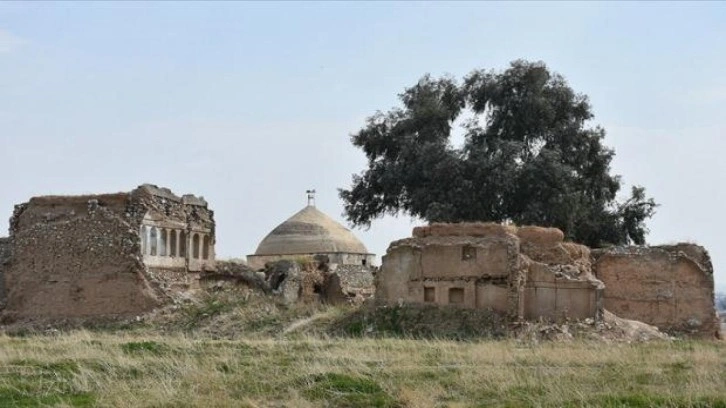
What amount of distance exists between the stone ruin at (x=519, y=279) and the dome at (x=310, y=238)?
16587mm

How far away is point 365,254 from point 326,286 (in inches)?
409

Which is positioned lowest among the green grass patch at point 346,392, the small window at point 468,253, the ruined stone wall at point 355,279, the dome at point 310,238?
the green grass patch at point 346,392

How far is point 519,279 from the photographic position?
22984 mm

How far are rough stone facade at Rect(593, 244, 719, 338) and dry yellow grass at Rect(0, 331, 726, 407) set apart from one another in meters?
8.79

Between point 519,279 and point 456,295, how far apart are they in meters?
1.52

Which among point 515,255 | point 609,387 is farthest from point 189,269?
point 609,387

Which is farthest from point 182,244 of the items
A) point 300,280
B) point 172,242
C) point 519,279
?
point 519,279

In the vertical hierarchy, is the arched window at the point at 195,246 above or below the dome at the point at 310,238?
below

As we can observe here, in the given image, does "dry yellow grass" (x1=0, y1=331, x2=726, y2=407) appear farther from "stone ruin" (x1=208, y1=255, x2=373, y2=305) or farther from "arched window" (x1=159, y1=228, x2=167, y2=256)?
"stone ruin" (x1=208, y1=255, x2=373, y2=305)

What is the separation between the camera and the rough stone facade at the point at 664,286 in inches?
1065

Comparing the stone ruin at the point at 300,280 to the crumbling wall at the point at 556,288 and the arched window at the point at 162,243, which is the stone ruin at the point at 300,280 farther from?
the crumbling wall at the point at 556,288

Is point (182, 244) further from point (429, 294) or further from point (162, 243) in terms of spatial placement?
point (429, 294)

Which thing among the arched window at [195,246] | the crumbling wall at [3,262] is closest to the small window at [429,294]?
the arched window at [195,246]

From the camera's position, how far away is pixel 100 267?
27.4m
